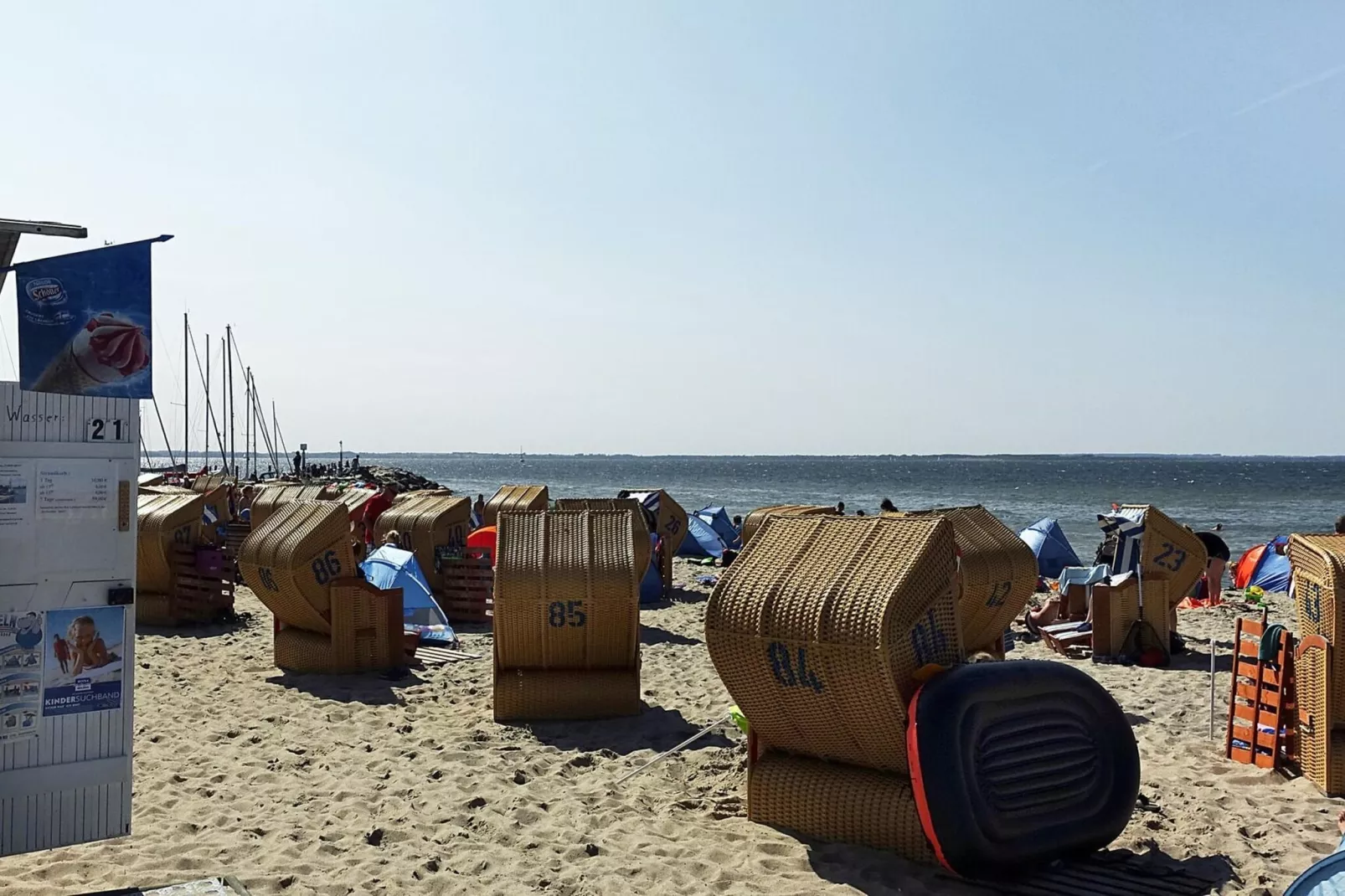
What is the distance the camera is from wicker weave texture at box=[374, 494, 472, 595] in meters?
15.0

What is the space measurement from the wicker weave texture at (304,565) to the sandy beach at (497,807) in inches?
35.8

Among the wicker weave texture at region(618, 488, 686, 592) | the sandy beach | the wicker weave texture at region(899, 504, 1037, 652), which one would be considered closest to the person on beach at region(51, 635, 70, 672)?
the sandy beach

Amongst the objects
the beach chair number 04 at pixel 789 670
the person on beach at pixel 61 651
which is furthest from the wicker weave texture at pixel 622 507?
the person on beach at pixel 61 651

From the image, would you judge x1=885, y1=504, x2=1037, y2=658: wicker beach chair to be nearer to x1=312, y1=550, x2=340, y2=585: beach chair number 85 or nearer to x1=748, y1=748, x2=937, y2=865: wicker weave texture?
x1=748, y1=748, x2=937, y2=865: wicker weave texture

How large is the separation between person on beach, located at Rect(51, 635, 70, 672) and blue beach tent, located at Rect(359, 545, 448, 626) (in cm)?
829

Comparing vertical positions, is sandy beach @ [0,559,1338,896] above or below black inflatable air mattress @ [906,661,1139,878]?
below

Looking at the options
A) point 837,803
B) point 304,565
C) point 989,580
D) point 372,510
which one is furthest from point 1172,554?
point 372,510

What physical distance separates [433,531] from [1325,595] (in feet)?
37.2

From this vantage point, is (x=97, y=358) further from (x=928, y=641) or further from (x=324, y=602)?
(x=324, y=602)

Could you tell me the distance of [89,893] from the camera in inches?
181

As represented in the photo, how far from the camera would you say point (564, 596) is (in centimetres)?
863

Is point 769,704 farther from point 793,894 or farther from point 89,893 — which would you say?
point 89,893

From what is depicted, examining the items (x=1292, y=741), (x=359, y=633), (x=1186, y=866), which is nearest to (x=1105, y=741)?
(x=1186, y=866)

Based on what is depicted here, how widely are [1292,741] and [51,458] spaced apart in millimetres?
7241
